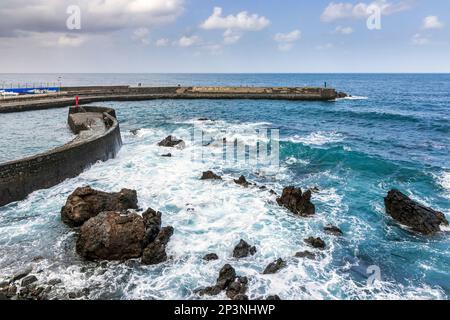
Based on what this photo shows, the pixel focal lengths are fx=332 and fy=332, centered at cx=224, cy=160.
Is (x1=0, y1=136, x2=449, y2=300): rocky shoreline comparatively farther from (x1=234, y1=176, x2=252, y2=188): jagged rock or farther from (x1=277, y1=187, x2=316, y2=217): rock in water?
(x1=234, y1=176, x2=252, y2=188): jagged rock

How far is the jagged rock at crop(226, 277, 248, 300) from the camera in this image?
Answer: 9339 millimetres

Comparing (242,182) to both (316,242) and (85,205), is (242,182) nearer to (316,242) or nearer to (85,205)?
(316,242)

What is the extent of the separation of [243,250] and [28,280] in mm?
6772

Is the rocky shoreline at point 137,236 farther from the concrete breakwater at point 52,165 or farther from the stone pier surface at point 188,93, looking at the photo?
the stone pier surface at point 188,93

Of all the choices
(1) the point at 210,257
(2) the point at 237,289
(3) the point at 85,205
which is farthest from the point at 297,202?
(3) the point at 85,205

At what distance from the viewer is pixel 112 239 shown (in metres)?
11.2

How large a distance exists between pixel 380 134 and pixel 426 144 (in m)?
5.39

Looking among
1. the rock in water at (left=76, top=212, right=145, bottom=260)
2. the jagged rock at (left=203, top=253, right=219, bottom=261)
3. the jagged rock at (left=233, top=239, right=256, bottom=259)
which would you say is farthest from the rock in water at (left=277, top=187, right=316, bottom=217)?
the rock in water at (left=76, top=212, right=145, bottom=260)

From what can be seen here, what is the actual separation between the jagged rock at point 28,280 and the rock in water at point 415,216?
1405cm

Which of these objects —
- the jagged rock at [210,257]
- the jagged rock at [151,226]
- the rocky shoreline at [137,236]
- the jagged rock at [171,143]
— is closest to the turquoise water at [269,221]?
the jagged rock at [210,257]

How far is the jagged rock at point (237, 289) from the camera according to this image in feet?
30.6
